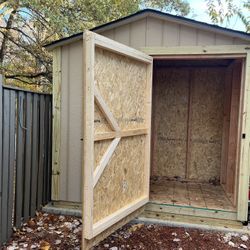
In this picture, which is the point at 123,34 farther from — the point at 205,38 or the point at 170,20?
the point at 205,38

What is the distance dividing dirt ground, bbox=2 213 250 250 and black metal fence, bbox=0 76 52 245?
21 cm

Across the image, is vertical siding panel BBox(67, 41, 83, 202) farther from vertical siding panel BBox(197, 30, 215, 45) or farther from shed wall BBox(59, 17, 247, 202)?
vertical siding panel BBox(197, 30, 215, 45)

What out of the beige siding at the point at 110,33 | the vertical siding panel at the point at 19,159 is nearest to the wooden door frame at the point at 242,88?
the beige siding at the point at 110,33

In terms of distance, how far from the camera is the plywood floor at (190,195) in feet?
12.5

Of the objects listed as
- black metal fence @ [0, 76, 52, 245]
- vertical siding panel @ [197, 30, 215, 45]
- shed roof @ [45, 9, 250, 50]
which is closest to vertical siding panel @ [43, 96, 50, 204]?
black metal fence @ [0, 76, 52, 245]

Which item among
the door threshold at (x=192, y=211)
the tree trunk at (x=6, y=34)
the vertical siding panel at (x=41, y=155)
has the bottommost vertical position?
the door threshold at (x=192, y=211)

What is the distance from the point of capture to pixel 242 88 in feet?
11.2

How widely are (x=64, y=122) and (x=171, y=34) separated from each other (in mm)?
1876

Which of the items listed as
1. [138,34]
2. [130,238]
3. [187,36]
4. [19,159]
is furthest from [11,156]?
[187,36]

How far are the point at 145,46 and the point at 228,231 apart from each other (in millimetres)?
2563

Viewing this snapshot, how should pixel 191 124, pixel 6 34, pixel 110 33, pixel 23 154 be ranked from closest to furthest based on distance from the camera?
pixel 23 154 < pixel 110 33 < pixel 191 124 < pixel 6 34

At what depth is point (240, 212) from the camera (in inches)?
136

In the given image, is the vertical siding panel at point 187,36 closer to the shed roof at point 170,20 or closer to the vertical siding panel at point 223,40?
the shed roof at point 170,20

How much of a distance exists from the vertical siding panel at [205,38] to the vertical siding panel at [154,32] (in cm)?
49
